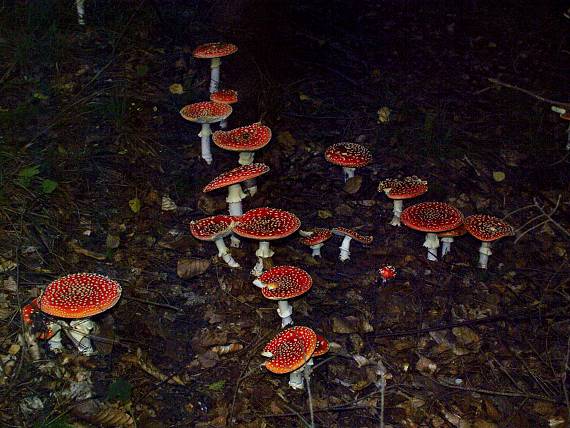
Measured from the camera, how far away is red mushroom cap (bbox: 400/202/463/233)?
5.07 m

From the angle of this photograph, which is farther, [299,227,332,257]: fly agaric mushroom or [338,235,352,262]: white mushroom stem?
[338,235,352,262]: white mushroom stem

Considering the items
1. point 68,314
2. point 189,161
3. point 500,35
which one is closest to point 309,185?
point 189,161

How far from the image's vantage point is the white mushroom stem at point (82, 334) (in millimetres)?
4254

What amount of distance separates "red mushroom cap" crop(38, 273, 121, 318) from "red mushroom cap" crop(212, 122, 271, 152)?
1794mm

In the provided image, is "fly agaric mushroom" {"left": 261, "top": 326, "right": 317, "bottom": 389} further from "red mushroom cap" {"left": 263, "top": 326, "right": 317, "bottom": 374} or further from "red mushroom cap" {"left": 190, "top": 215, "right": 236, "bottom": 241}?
"red mushroom cap" {"left": 190, "top": 215, "right": 236, "bottom": 241}

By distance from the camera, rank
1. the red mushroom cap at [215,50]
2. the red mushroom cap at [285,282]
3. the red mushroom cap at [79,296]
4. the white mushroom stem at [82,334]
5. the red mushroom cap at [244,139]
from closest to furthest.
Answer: the red mushroom cap at [79,296] → the white mushroom stem at [82,334] → the red mushroom cap at [285,282] → the red mushroom cap at [244,139] → the red mushroom cap at [215,50]

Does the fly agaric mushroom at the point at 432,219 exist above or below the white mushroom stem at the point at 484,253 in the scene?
above

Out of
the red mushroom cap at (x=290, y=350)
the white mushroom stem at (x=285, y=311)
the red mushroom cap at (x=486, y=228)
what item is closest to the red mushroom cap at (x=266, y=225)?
the white mushroom stem at (x=285, y=311)

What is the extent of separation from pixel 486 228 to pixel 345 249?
1284 millimetres

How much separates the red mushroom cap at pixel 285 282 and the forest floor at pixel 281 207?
0.46 m

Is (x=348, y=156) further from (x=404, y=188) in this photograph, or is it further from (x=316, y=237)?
(x=316, y=237)

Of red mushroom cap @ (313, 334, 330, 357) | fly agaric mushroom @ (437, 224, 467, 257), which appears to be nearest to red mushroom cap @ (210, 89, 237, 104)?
fly agaric mushroom @ (437, 224, 467, 257)

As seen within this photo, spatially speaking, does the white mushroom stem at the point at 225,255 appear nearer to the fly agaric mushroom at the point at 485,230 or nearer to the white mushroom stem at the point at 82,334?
the white mushroom stem at the point at 82,334

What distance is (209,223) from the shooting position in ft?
16.3
